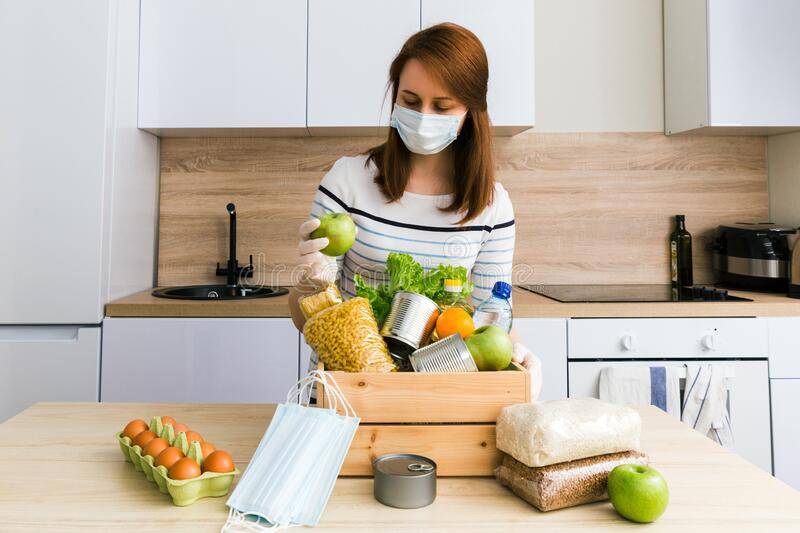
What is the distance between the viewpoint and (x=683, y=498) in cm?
70

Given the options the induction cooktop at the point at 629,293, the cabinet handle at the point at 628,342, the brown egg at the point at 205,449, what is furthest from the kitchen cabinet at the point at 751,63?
the brown egg at the point at 205,449

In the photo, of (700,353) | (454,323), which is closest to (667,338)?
(700,353)

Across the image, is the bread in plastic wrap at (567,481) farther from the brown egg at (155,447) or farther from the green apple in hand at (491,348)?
the brown egg at (155,447)

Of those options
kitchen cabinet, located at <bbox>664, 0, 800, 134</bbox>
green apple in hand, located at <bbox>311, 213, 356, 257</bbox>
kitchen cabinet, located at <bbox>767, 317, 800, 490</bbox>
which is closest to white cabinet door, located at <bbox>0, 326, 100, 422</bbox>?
green apple in hand, located at <bbox>311, 213, 356, 257</bbox>

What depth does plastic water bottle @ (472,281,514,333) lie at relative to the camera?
85 centimetres

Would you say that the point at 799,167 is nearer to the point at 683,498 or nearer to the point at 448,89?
the point at 448,89

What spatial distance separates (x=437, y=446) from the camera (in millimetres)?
758

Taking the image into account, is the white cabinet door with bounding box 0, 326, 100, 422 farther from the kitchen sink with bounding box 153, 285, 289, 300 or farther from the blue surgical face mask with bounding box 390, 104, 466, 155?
the blue surgical face mask with bounding box 390, 104, 466, 155

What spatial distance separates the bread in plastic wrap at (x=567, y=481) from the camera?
663 millimetres

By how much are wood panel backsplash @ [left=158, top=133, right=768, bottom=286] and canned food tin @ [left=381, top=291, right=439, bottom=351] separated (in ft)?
5.61

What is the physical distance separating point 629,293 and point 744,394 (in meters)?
0.50

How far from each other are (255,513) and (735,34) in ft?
7.73

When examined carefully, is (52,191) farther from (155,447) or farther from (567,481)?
(567,481)

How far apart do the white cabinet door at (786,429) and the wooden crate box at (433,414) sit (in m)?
1.58
